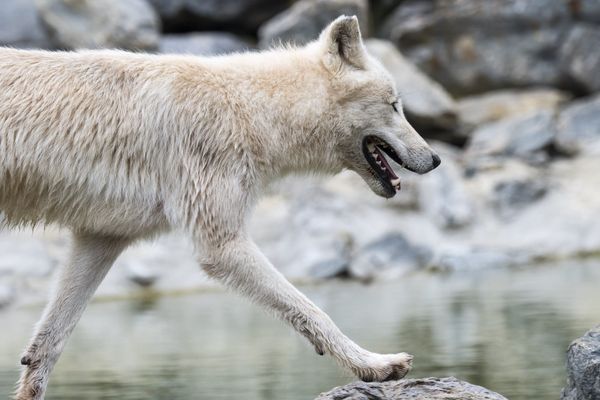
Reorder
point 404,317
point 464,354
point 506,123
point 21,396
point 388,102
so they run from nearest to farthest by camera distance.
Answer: point 21,396
point 388,102
point 464,354
point 404,317
point 506,123

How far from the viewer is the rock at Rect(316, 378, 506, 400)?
15.2 ft

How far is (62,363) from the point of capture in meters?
8.02

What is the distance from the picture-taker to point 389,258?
12.4 meters

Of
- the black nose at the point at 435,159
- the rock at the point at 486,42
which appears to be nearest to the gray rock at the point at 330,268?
the black nose at the point at 435,159

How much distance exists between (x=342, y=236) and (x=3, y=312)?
12.7 feet

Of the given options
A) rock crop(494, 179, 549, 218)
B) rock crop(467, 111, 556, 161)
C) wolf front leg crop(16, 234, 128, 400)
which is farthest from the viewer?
rock crop(467, 111, 556, 161)

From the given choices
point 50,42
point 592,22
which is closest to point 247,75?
point 50,42

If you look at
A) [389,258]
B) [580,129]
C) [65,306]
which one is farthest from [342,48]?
[580,129]

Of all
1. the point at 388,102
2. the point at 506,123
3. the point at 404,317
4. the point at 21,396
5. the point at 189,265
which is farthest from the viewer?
the point at 506,123

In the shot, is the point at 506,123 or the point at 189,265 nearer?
the point at 189,265

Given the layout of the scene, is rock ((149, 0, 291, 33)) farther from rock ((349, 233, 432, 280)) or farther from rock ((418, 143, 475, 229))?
rock ((349, 233, 432, 280))

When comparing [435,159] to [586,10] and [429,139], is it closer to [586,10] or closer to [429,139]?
[429,139]

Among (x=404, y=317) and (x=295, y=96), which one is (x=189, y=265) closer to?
(x=404, y=317)

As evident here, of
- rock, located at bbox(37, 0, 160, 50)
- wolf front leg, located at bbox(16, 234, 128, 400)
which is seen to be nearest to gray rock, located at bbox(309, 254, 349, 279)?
rock, located at bbox(37, 0, 160, 50)
